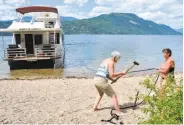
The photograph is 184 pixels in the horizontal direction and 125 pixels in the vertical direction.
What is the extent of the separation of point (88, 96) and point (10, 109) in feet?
10.7

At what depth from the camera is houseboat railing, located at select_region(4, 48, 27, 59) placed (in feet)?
84.8

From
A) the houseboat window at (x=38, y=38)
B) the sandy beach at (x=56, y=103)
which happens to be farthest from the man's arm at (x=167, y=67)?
the houseboat window at (x=38, y=38)

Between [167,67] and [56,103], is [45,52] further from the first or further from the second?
[167,67]

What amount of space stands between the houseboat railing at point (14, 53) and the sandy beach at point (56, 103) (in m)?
10.1

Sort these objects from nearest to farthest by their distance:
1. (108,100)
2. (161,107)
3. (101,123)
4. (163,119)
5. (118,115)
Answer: (163,119) < (161,107) < (101,123) < (118,115) < (108,100)

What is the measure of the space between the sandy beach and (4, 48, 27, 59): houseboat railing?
1014 cm

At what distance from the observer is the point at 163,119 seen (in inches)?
229

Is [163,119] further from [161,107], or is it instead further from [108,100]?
[108,100]

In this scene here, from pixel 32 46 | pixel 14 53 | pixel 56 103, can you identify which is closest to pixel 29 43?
pixel 32 46

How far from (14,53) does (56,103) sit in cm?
1587

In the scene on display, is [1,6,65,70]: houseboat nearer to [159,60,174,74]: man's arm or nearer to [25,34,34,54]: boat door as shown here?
[25,34,34,54]: boat door

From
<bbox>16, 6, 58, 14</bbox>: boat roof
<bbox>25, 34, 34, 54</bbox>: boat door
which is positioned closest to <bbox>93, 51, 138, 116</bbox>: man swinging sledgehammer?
<bbox>25, 34, 34, 54</bbox>: boat door

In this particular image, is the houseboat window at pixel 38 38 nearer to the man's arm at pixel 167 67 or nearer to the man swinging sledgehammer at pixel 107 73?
the man swinging sledgehammer at pixel 107 73

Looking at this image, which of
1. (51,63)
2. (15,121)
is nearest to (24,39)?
(51,63)
